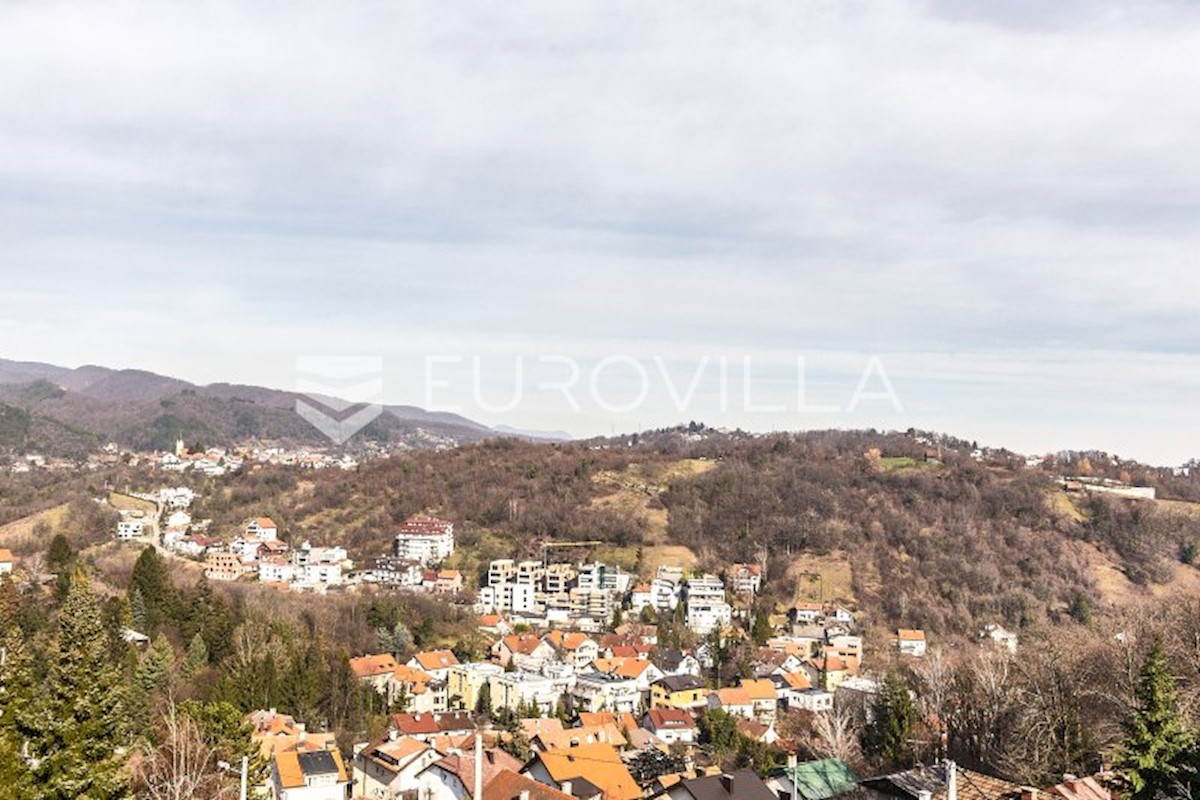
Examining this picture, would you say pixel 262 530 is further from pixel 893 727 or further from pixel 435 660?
pixel 893 727

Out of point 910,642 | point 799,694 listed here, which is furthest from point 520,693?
point 910,642

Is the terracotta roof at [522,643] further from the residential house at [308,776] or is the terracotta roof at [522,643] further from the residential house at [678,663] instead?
the residential house at [308,776]

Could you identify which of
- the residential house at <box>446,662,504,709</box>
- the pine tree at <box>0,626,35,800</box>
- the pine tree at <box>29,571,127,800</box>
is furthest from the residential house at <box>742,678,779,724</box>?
the pine tree at <box>0,626,35,800</box>

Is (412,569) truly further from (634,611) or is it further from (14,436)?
(14,436)

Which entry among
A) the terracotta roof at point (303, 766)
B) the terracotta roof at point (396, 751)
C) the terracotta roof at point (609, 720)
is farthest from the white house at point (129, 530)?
the terracotta roof at point (303, 766)

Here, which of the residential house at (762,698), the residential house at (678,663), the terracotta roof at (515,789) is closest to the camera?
the terracotta roof at (515,789)

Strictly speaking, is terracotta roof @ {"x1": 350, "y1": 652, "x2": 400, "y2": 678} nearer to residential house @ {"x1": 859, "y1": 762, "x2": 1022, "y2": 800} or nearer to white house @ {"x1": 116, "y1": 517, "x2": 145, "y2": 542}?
residential house @ {"x1": 859, "y1": 762, "x2": 1022, "y2": 800}

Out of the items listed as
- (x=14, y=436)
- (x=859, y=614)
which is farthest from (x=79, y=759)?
(x=14, y=436)
